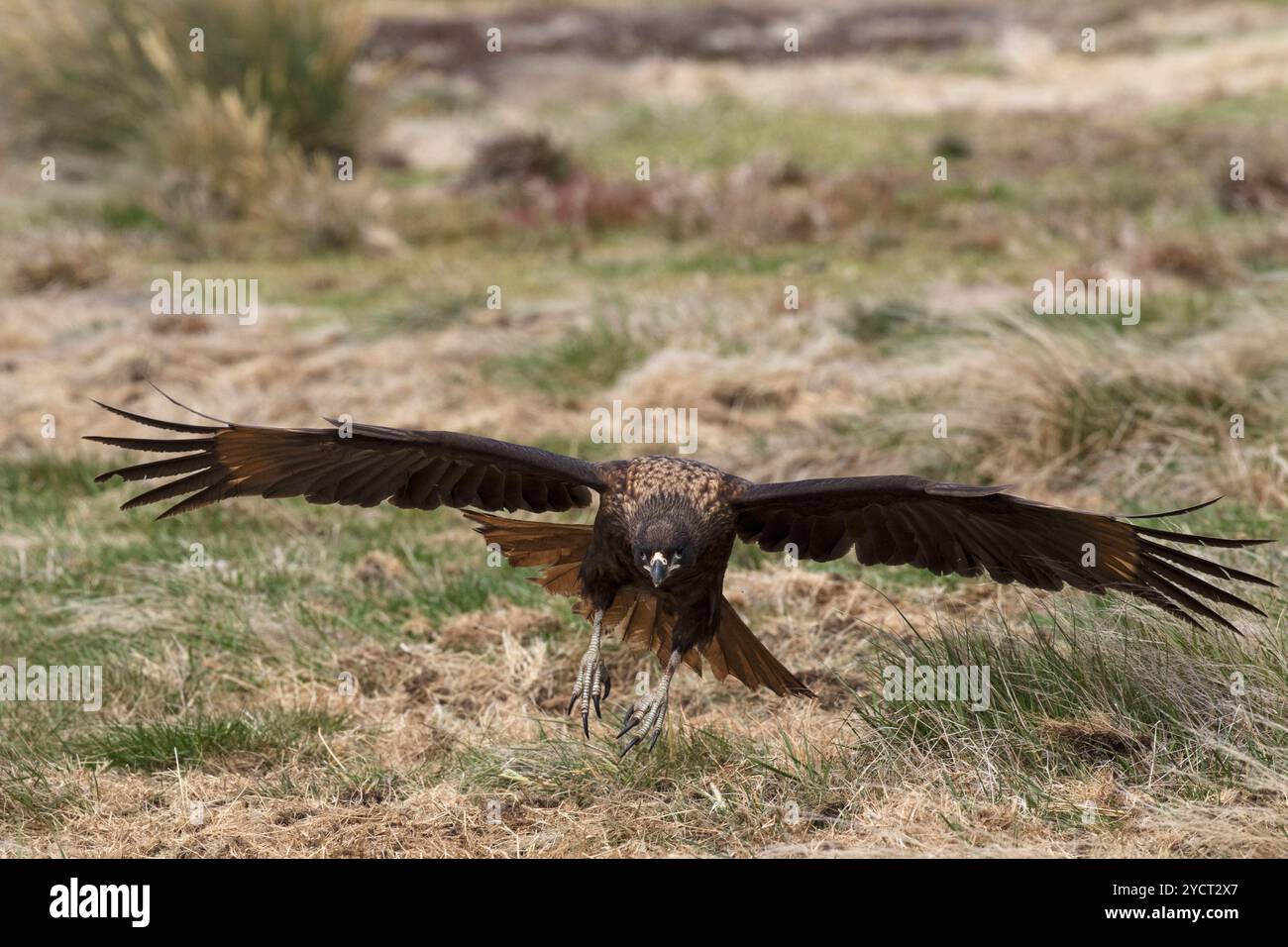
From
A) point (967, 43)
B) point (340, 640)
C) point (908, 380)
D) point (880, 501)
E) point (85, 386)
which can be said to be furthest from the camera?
point (967, 43)

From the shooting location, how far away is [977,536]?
3.96 meters

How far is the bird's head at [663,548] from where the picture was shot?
3.66m

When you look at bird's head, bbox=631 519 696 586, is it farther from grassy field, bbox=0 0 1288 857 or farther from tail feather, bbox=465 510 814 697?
grassy field, bbox=0 0 1288 857

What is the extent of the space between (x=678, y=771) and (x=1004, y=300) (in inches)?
229

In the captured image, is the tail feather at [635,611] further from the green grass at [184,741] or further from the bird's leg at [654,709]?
the green grass at [184,741]

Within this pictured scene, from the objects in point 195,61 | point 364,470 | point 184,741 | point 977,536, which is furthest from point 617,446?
point 195,61

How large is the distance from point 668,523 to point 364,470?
40.9 inches

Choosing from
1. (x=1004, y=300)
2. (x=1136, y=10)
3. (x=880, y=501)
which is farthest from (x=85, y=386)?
(x=1136, y=10)

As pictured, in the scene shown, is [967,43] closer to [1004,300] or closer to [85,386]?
[1004,300]

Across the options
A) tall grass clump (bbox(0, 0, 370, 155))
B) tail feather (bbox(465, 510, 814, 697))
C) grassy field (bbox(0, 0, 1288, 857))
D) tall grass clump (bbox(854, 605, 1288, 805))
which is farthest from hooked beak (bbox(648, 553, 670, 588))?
tall grass clump (bbox(0, 0, 370, 155))

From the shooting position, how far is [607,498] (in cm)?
402

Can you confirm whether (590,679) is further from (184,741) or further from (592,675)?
(184,741)

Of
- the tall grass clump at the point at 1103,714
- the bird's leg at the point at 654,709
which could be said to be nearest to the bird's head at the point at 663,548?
the bird's leg at the point at 654,709

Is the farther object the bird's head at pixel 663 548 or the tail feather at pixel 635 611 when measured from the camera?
the tail feather at pixel 635 611
